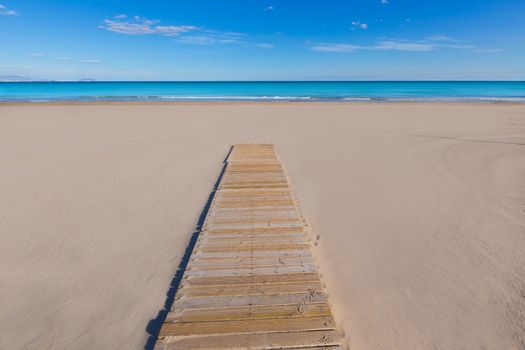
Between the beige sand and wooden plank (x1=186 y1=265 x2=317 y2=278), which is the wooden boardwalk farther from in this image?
the beige sand

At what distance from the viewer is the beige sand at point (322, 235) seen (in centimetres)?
474

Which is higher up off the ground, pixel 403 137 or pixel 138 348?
pixel 403 137

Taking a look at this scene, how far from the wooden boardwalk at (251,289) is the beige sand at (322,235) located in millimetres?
655

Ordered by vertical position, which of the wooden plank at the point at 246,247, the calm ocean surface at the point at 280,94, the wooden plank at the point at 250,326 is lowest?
the wooden plank at the point at 250,326

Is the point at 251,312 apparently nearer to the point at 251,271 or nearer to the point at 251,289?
the point at 251,289

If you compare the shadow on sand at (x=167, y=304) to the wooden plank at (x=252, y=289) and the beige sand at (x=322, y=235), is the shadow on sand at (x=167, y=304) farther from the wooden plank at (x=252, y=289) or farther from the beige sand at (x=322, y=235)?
the wooden plank at (x=252, y=289)

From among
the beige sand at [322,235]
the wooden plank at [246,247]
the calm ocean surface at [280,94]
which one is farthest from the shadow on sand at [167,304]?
the calm ocean surface at [280,94]

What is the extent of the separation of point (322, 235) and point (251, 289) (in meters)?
2.99

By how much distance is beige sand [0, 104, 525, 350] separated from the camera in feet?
15.5

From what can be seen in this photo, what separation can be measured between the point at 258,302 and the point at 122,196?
6.68 m

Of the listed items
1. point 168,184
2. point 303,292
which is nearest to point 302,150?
point 168,184

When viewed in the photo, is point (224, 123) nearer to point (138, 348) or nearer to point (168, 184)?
point (168, 184)

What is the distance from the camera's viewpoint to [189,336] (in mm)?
4082

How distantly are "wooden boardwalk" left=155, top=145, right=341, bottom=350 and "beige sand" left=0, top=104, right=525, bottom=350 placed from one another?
66 cm
